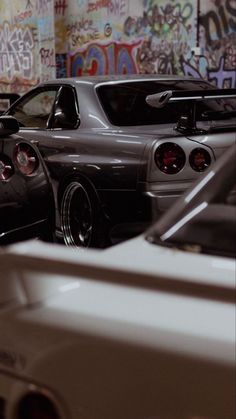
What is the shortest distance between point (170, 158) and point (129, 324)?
341cm

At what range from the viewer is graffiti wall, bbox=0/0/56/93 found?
15.1 meters

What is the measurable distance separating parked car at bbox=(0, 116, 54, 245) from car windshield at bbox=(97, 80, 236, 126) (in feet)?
3.68

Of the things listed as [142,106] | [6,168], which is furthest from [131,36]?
[6,168]

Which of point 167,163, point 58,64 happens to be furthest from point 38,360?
point 58,64

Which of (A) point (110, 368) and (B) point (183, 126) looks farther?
(B) point (183, 126)

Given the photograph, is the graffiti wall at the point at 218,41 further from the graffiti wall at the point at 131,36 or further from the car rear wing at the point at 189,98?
the car rear wing at the point at 189,98

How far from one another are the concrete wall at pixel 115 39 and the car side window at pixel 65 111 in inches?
198

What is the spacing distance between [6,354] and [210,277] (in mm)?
459

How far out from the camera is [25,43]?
16.4 m

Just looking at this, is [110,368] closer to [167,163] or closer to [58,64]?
[167,163]

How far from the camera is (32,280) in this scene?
59.4 inches

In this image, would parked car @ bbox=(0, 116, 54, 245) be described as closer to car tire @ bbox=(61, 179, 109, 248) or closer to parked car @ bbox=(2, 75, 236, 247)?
parked car @ bbox=(2, 75, 236, 247)

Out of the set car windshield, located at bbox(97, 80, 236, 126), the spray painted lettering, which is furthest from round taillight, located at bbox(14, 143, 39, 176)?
the spray painted lettering

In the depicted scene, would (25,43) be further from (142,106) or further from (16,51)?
(142,106)
